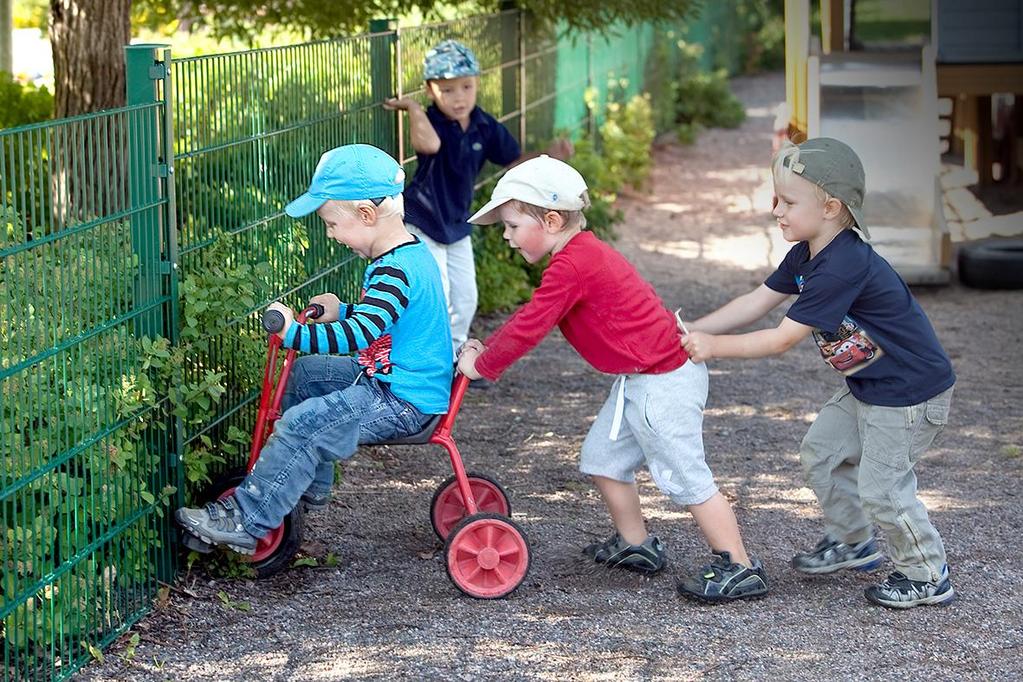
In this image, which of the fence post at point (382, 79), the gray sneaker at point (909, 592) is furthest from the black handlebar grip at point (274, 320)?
the fence post at point (382, 79)

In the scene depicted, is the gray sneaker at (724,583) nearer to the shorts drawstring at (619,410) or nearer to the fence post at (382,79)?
the shorts drawstring at (619,410)

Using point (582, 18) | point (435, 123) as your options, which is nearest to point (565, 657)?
point (435, 123)

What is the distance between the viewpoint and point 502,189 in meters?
4.43

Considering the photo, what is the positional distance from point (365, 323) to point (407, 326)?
0.63ft

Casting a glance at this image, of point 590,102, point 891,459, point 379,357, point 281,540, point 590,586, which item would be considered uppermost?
point 590,102

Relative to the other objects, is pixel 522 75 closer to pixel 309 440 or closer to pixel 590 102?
pixel 590 102

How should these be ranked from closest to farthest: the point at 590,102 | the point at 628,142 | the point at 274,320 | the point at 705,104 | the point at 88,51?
the point at 274,320 < the point at 88,51 < the point at 590,102 < the point at 628,142 < the point at 705,104

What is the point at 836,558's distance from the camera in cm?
470

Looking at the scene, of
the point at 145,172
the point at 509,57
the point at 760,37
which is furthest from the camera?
the point at 760,37

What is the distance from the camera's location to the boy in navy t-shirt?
427 centimetres

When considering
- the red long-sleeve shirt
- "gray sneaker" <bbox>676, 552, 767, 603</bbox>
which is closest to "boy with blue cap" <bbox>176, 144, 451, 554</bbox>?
the red long-sleeve shirt

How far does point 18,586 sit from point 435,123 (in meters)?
3.96

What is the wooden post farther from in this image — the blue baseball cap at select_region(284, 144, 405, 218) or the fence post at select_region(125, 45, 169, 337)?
the blue baseball cap at select_region(284, 144, 405, 218)

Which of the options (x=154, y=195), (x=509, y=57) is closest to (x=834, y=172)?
(x=154, y=195)
